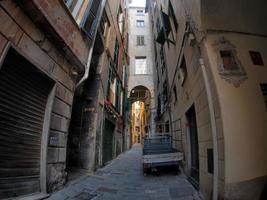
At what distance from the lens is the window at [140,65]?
21.1 meters

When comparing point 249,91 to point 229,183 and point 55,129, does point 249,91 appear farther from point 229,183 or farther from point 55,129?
point 55,129

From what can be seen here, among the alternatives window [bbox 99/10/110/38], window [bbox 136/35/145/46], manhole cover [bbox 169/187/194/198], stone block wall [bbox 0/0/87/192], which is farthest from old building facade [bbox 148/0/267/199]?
window [bbox 136/35/145/46]

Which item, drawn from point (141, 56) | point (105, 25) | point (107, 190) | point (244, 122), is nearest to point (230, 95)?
point (244, 122)

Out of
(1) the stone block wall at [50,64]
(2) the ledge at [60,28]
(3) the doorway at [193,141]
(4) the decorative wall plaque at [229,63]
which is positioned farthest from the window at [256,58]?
(1) the stone block wall at [50,64]

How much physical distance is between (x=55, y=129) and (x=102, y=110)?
3960 mm

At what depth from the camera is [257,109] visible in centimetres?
320

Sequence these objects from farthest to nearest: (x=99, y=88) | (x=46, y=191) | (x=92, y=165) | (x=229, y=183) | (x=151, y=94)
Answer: (x=151, y=94)
(x=99, y=88)
(x=92, y=165)
(x=46, y=191)
(x=229, y=183)

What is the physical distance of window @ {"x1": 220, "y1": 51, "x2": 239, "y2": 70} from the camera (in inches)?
138

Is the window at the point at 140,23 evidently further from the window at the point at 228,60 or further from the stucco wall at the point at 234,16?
the window at the point at 228,60

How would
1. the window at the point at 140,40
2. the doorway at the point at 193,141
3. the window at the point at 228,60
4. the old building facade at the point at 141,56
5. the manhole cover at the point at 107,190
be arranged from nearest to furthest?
the window at the point at 228,60 → the manhole cover at the point at 107,190 → the doorway at the point at 193,141 → the old building facade at the point at 141,56 → the window at the point at 140,40

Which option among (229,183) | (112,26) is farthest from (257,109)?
(112,26)

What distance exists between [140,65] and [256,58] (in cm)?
1814

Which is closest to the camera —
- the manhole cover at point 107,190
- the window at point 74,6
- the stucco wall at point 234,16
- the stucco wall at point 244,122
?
the stucco wall at point 244,122

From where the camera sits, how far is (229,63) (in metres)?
3.55
